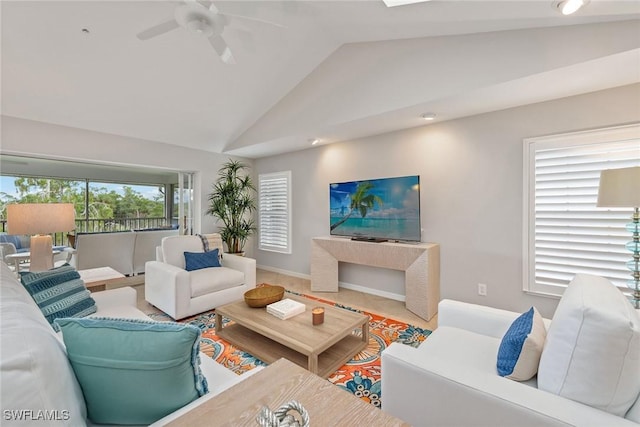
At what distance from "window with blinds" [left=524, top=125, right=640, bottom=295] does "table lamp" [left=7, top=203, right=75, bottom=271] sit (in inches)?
176

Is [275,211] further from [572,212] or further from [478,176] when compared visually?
[572,212]

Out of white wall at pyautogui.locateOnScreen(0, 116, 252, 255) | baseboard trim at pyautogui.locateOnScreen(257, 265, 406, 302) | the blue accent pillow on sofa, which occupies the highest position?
white wall at pyautogui.locateOnScreen(0, 116, 252, 255)

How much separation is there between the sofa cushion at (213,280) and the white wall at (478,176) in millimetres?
1786

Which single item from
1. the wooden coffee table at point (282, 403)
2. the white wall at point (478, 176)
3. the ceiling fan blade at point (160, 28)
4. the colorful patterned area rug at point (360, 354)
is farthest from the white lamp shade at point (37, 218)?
the white wall at point (478, 176)

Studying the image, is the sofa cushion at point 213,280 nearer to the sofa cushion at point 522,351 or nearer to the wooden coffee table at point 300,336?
the wooden coffee table at point 300,336

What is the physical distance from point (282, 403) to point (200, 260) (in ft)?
9.41

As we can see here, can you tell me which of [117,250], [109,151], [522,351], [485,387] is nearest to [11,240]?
[117,250]

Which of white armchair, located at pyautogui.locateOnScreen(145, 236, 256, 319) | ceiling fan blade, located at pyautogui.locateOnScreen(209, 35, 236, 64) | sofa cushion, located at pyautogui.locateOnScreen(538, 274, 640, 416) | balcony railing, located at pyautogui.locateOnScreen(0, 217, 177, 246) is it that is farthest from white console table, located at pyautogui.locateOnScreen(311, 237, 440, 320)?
balcony railing, located at pyautogui.locateOnScreen(0, 217, 177, 246)

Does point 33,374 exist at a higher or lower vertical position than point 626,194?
lower

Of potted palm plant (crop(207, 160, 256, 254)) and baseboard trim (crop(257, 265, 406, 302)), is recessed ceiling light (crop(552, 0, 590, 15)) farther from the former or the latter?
potted palm plant (crop(207, 160, 256, 254))

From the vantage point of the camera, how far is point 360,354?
2.30 m

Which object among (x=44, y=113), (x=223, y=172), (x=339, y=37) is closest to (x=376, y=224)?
(x=339, y=37)

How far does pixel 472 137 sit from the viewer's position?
3109 millimetres

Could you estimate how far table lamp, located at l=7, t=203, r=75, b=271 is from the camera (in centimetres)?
230
